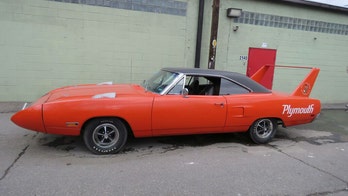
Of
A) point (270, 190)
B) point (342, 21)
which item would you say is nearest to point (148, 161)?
point (270, 190)

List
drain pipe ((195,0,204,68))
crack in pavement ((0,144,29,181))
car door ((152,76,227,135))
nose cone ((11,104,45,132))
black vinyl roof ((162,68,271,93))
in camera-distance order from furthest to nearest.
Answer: drain pipe ((195,0,204,68)) < black vinyl roof ((162,68,271,93)) < car door ((152,76,227,135)) < nose cone ((11,104,45,132)) < crack in pavement ((0,144,29,181))

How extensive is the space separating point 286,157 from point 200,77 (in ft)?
6.59

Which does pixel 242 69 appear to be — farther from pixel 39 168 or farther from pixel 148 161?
pixel 39 168

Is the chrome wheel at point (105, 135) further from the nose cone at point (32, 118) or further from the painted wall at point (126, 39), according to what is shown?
the painted wall at point (126, 39)

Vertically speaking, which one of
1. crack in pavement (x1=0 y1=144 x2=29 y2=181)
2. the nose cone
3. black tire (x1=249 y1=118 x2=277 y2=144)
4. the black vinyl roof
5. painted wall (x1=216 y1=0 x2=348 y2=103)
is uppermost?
painted wall (x1=216 y1=0 x2=348 y2=103)

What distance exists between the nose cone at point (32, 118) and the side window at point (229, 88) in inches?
117

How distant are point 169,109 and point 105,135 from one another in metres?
1.09

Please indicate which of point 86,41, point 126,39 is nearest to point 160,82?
point 126,39

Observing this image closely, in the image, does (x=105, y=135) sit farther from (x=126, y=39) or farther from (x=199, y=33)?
(x=199, y=33)

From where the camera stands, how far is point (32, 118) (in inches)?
148

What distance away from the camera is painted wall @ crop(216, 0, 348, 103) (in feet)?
29.5

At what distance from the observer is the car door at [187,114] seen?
424 centimetres

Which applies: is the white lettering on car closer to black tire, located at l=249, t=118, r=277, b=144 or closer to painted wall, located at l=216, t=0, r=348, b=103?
black tire, located at l=249, t=118, r=277, b=144

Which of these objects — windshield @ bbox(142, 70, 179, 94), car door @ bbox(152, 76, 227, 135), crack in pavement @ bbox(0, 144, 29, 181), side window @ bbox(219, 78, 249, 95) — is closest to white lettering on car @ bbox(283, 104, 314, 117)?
side window @ bbox(219, 78, 249, 95)
